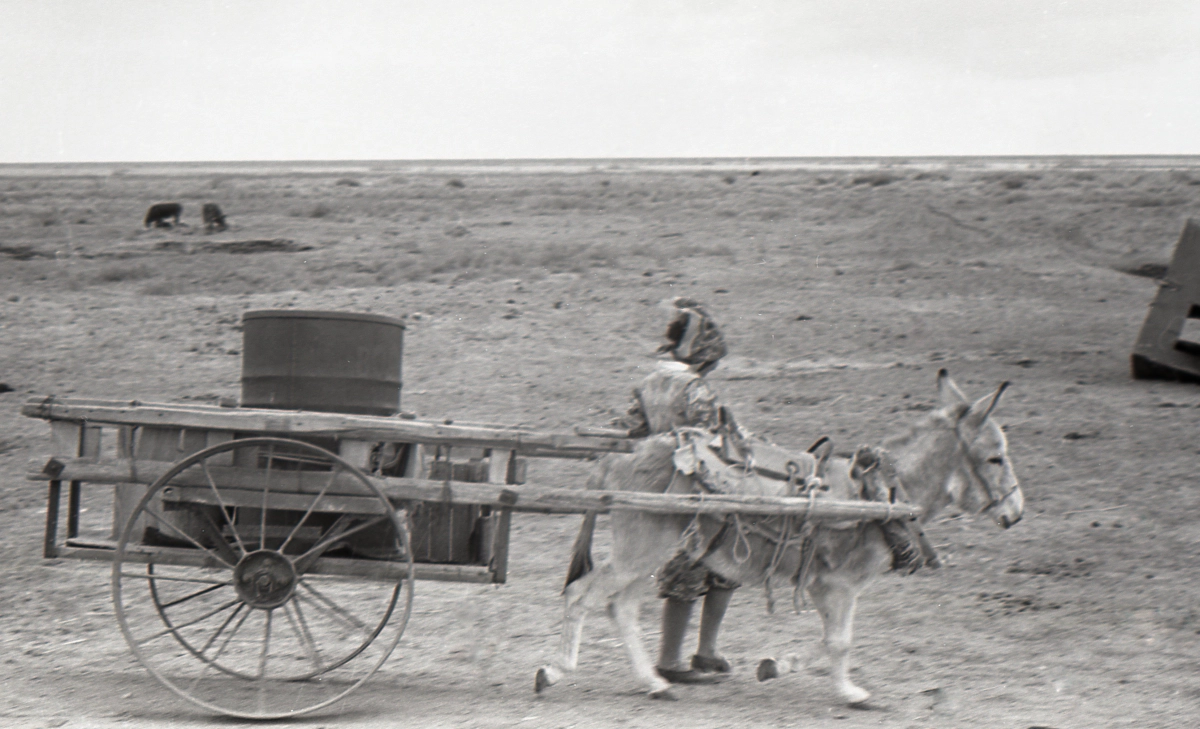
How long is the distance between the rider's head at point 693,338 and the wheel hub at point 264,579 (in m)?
2.44

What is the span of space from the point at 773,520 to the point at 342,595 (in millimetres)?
4182

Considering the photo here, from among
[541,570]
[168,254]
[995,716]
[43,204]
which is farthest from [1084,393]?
[43,204]

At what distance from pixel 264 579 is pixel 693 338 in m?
2.68

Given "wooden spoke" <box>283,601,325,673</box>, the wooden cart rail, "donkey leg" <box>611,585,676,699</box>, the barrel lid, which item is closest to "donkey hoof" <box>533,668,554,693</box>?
"donkey leg" <box>611,585,676,699</box>

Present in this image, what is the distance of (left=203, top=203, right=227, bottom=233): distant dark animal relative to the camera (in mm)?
28938

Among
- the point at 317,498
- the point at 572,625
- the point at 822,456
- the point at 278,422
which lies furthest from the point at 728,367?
the point at 278,422

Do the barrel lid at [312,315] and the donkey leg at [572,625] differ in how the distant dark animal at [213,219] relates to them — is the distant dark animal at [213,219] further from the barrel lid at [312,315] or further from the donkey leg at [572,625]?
the donkey leg at [572,625]

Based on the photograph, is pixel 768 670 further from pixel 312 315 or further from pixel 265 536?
pixel 312 315

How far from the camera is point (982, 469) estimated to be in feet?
22.1

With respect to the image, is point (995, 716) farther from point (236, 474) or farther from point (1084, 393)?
point (1084, 393)

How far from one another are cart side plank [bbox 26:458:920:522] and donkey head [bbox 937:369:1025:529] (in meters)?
1.34

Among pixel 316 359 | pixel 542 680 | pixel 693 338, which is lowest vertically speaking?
pixel 542 680

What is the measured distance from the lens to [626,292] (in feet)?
68.2

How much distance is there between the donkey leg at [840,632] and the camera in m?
6.57
